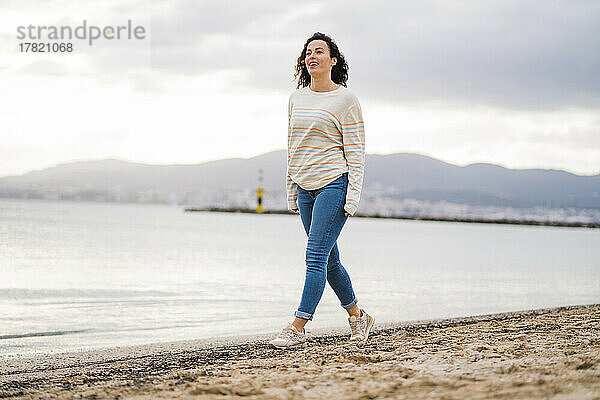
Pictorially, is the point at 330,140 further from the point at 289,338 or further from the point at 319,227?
the point at 289,338

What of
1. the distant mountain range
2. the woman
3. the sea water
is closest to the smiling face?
the woman

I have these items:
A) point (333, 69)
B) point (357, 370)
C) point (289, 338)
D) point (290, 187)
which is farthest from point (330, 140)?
point (357, 370)

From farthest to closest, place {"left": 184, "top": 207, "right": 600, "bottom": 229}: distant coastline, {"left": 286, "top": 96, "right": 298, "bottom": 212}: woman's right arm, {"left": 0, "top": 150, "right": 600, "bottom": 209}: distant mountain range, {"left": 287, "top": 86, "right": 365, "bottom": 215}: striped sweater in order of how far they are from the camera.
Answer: {"left": 0, "top": 150, "right": 600, "bottom": 209}: distant mountain range → {"left": 184, "top": 207, "right": 600, "bottom": 229}: distant coastline → {"left": 286, "top": 96, "right": 298, "bottom": 212}: woman's right arm → {"left": 287, "top": 86, "right": 365, "bottom": 215}: striped sweater

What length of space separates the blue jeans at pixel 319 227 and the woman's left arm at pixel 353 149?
5 centimetres

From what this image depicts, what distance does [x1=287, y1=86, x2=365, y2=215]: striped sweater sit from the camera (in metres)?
4.41

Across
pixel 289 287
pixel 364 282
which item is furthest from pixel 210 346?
pixel 364 282

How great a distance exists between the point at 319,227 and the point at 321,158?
44cm

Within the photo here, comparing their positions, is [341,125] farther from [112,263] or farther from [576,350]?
[112,263]

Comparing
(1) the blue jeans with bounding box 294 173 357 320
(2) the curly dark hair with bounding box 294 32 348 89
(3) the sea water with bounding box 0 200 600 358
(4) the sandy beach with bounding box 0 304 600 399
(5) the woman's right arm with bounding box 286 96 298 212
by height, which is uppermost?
(2) the curly dark hair with bounding box 294 32 348 89

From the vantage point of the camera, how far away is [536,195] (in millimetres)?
135250

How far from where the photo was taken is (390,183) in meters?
163

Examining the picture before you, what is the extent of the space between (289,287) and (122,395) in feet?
30.8

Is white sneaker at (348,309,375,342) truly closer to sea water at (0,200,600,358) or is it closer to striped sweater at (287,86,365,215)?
striped sweater at (287,86,365,215)

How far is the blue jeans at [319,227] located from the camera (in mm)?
4418
